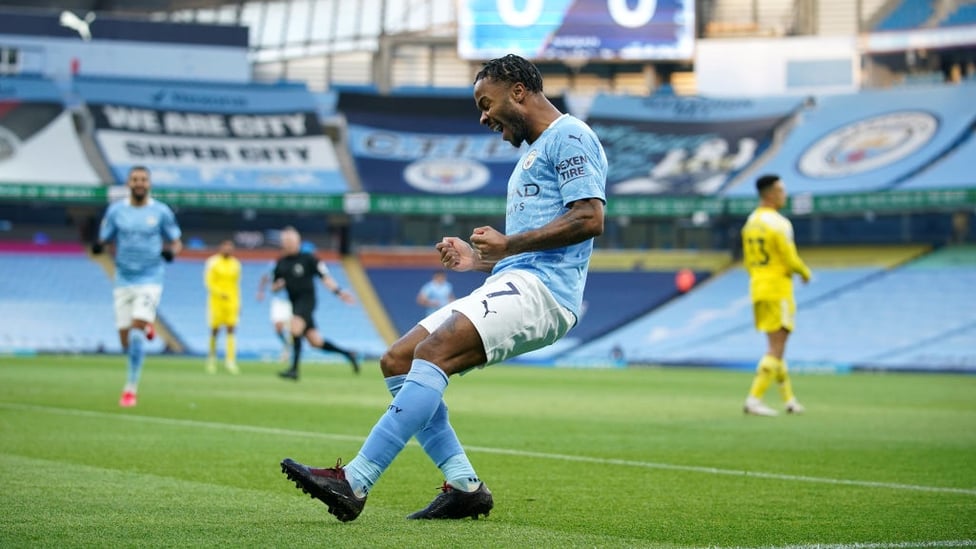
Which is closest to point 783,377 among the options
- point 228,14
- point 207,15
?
point 207,15

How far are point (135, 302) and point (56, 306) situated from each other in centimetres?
2843

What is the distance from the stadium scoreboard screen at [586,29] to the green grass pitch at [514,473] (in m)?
31.1

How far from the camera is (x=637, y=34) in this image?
46562 millimetres

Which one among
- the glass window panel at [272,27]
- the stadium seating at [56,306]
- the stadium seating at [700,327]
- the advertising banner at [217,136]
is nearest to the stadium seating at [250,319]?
the stadium seating at [56,306]

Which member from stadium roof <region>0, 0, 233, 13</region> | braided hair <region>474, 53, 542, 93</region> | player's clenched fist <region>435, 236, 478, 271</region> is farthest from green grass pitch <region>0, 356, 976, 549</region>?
stadium roof <region>0, 0, 233, 13</region>

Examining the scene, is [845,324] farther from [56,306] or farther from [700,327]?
[56,306]

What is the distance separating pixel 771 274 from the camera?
13883 mm

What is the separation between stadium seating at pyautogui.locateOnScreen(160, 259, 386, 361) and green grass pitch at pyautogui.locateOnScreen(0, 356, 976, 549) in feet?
76.7

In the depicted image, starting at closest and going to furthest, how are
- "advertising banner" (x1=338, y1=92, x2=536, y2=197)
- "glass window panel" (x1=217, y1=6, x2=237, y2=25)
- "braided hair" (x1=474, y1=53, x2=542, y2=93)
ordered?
"braided hair" (x1=474, y1=53, x2=542, y2=93) < "advertising banner" (x1=338, y1=92, x2=536, y2=197) < "glass window panel" (x1=217, y1=6, x2=237, y2=25)

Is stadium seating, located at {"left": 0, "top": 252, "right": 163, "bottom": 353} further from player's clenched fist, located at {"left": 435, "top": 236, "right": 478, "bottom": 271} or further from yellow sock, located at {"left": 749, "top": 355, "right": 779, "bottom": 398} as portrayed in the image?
player's clenched fist, located at {"left": 435, "top": 236, "right": 478, "bottom": 271}

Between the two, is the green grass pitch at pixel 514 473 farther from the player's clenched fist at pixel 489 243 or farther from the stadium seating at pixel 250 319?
the stadium seating at pixel 250 319

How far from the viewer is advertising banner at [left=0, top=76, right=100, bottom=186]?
4247 centimetres

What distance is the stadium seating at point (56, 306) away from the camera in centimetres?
3831

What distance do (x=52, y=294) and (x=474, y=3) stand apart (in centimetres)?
1720
